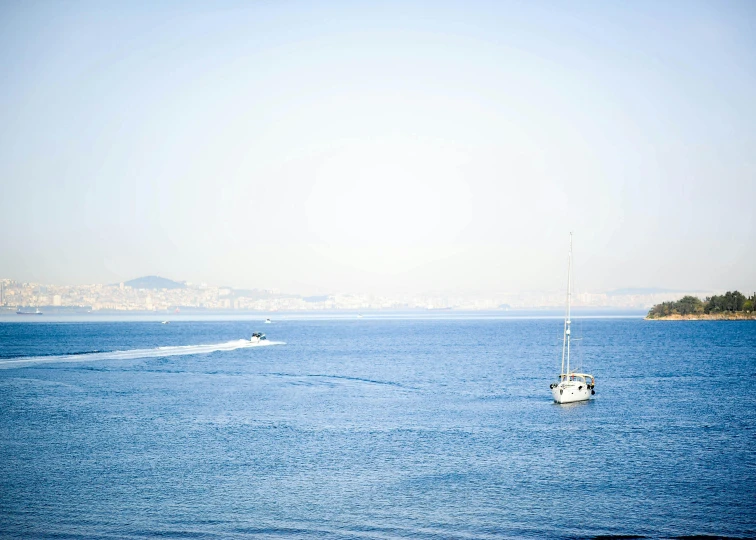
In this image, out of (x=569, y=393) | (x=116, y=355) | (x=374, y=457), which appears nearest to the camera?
(x=374, y=457)

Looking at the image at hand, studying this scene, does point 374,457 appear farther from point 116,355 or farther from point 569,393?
point 116,355

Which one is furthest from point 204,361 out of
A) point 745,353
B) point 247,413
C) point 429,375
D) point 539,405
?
point 745,353

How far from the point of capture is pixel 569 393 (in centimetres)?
5622

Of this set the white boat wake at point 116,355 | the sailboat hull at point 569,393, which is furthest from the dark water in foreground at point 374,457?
the white boat wake at point 116,355

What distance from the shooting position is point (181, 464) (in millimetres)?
35906

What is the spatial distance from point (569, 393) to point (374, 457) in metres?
24.7

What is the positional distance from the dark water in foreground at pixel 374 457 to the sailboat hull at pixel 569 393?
118 centimetres

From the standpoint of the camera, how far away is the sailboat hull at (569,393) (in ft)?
183

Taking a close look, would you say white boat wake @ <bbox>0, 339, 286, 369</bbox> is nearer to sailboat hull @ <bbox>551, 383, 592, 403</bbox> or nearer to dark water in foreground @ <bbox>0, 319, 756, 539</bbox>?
dark water in foreground @ <bbox>0, 319, 756, 539</bbox>

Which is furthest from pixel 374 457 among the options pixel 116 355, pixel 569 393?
pixel 116 355

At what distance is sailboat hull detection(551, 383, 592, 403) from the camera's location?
55844mm

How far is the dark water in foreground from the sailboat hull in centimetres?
118

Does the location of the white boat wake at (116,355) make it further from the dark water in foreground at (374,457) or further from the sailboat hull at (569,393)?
the sailboat hull at (569,393)

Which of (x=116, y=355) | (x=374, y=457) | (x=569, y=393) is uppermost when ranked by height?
(x=569, y=393)
